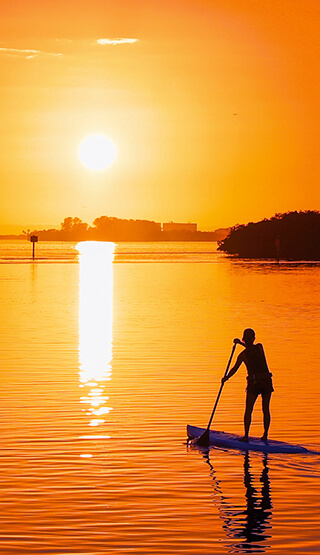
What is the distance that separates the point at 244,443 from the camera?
17.9 metres

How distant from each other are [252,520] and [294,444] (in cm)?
427

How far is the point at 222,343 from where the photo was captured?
35781 mm

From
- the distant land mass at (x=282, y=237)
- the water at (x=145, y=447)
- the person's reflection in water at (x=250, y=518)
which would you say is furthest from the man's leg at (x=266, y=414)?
the distant land mass at (x=282, y=237)

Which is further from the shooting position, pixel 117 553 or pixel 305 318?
pixel 305 318

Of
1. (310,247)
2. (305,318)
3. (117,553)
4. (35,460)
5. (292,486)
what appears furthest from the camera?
(310,247)

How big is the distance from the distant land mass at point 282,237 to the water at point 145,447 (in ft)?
400

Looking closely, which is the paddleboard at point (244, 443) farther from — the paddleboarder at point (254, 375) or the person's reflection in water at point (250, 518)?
the person's reflection in water at point (250, 518)

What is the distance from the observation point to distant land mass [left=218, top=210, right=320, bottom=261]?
163 meters

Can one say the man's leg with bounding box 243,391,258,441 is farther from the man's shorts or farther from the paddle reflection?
the paddle reflection

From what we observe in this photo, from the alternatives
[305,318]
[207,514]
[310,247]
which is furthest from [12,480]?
[310,247]

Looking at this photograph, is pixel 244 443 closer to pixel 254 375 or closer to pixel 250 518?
pixel 254 375

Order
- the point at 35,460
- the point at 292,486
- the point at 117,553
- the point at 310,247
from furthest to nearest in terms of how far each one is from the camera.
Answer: the point at 310,247, the point at 35,460, the point at 292,486, the point at 117,553

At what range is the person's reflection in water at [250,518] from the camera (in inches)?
498

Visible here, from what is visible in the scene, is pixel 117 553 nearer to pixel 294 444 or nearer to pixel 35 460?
pixel 35 460
